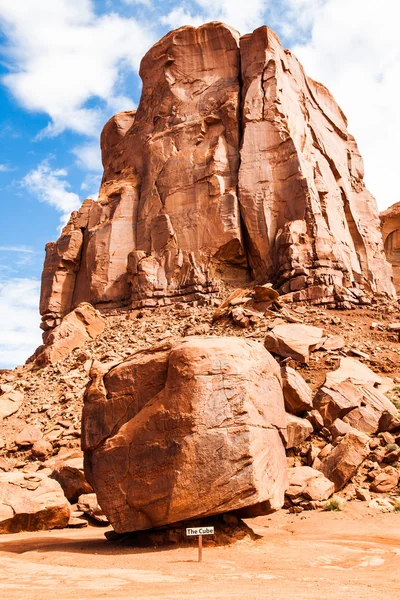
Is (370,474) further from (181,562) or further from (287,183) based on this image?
(287,183)

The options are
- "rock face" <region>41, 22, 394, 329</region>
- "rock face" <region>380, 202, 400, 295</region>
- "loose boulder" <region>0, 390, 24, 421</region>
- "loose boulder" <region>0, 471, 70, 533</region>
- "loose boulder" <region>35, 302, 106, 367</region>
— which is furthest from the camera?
"rock face" <region>380, 202, 400, 295</region>

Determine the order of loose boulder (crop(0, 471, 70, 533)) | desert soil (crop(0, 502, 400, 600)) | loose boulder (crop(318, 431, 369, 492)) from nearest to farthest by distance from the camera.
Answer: desert soil (crop(0, 502, 400, 600)), loose boulder (crop(0, 471, 70, 533)), loose boulder (crop(318, 431, 369, 492))

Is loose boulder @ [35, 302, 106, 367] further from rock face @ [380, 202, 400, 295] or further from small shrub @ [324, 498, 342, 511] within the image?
rock face @ [380, 202, 400, 295]

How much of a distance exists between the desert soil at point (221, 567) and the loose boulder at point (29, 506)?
1.53ft

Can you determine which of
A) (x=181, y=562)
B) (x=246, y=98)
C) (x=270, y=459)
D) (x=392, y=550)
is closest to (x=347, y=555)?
(x=392, y=550)

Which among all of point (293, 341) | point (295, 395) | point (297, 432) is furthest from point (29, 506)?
point (293, 341)

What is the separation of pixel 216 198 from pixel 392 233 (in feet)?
92.1

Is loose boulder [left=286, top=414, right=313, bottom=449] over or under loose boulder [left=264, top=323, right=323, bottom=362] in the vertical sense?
under

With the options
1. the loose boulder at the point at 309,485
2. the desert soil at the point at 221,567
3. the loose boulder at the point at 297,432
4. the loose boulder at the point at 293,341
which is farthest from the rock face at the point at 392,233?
the desert soil at the point at 221,567

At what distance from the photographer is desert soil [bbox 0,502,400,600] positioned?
23.4 ft

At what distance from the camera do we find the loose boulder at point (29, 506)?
45.7 ft

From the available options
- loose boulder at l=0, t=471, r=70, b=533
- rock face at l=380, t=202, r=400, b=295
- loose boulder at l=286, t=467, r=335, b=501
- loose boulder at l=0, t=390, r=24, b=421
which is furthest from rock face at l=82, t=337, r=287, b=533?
rock face at l=380, t=202, r=400, b=295

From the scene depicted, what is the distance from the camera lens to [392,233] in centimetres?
5559

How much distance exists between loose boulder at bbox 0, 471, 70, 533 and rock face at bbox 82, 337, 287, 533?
3.41m
